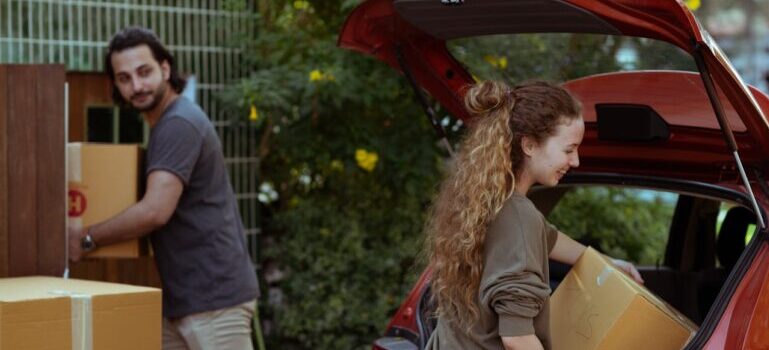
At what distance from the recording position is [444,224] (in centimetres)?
324

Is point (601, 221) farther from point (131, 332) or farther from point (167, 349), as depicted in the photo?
point (131, 332)

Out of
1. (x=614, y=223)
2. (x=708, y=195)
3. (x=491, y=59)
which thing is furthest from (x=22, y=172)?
(x=614, y=223)

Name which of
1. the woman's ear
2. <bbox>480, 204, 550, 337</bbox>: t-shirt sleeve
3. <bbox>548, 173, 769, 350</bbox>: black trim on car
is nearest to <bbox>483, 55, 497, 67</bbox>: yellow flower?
<bbox>548, 173, 769, 350</bbox>: black trim on car

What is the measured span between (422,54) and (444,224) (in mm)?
1074

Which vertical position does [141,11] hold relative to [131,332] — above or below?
above

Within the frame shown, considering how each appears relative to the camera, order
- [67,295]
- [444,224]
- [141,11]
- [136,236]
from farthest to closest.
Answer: [141,11]
[136,236]
[67,295]
[444,224]

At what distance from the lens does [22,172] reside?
4129mm

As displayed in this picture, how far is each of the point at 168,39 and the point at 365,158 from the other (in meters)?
1.25

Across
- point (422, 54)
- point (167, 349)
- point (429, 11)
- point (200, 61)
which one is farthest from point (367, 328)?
point (429, 11)

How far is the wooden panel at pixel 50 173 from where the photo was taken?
416 cm

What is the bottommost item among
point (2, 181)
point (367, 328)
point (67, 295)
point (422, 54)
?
point (367, 328)

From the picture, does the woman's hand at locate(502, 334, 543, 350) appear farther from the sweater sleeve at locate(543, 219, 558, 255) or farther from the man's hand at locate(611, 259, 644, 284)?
the man's hand at locate(611, 259, 644, 284)

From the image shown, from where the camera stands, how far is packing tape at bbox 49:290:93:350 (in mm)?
3602

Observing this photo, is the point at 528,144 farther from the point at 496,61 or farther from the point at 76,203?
the point at 496,61
